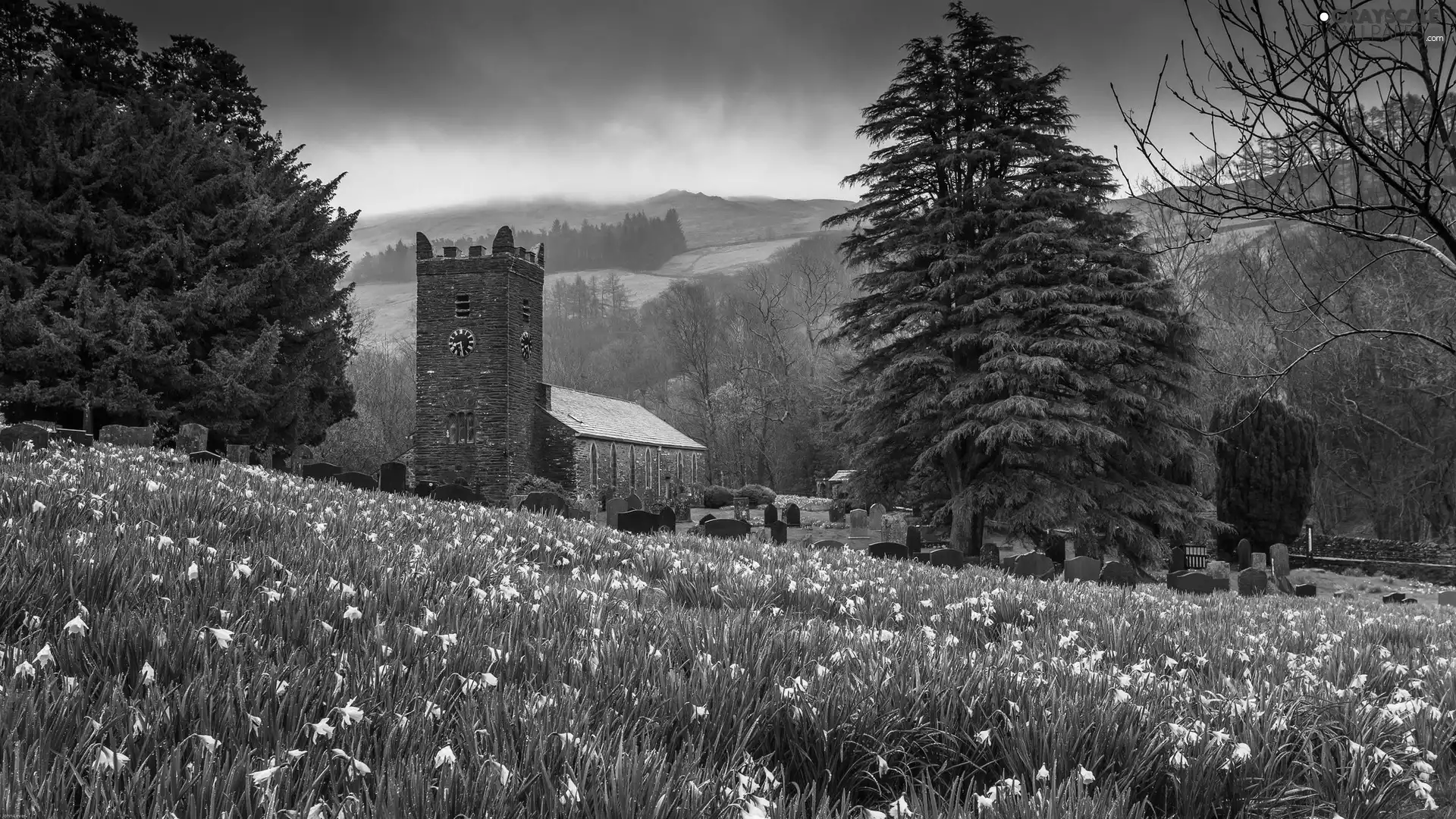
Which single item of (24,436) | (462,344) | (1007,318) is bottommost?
(24,436)

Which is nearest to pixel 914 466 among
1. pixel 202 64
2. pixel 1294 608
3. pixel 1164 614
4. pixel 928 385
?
pixel 928 385

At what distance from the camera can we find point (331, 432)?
43.6 metres

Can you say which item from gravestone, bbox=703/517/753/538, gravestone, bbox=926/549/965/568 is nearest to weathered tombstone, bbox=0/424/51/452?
gravestone, bbox=703/517/753/538

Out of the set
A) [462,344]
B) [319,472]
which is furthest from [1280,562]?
[462,344]

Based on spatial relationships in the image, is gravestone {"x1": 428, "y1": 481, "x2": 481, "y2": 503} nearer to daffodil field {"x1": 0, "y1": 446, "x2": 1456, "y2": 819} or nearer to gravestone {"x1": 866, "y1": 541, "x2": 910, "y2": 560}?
gravestone {"x1": 866, "y1": 541, "x2": 910, "y2": 560}

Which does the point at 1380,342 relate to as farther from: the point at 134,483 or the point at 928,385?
the point at 134,483

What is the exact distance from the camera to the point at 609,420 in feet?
174

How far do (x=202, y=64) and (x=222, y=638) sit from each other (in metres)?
38.5

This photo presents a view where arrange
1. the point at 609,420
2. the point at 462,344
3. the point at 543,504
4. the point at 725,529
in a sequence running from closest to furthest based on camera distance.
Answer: the point at 543,504 < the point at 725,529 < the point at 462,344 < the point at 609,420

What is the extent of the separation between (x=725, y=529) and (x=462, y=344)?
33.4 meters

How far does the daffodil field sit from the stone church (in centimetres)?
3703

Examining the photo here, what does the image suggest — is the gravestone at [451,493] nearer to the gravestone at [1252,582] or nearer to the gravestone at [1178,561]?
the gravestone at [1252,582]

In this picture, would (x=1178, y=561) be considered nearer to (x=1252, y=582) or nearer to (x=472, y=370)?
(x=1252, y=582)

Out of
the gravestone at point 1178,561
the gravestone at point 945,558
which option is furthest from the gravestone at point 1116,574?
the gravestone at point 1178,561
